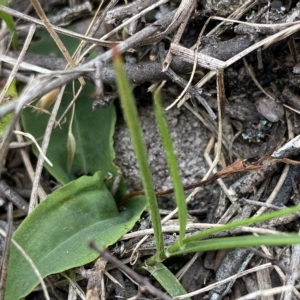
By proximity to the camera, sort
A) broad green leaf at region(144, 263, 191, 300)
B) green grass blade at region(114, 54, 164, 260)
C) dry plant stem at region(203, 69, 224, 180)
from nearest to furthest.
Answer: green grass blade at region(114, 54, 164, 260) < broad green leaf at region(144, 263, 191, 300) < dry plant stem at region(203, 69, 224, 180)

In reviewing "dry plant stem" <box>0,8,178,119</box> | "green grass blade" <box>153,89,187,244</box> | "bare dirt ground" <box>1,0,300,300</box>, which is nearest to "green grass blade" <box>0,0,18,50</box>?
"bare dirt ground" <box>1,0,300,300</box>

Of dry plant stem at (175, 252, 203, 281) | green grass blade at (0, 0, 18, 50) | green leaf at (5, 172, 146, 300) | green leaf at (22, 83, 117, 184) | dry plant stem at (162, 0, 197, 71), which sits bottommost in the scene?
dry plant stem at (175, 252, 203, 281)

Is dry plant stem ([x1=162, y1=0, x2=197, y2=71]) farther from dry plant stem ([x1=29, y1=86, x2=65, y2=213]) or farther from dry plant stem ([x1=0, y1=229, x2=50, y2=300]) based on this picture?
dry plant stem ([x1=0, y1=229, x2=50, y2=300])

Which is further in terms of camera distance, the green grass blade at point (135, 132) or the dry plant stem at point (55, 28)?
the dry plant stem at point (55, 28)

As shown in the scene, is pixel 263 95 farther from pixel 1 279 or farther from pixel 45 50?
pixel 1 279

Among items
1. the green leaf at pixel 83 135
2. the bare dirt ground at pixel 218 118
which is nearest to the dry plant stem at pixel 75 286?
the bare dirt ground at pixel 218 118

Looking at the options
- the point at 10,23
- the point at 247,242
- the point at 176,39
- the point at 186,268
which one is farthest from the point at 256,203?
the point at 10,23

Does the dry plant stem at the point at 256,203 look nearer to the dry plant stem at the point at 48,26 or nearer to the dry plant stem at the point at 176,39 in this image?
the dry plant stem at the point at 176,39

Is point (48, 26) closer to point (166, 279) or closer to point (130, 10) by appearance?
point (130, 10)
